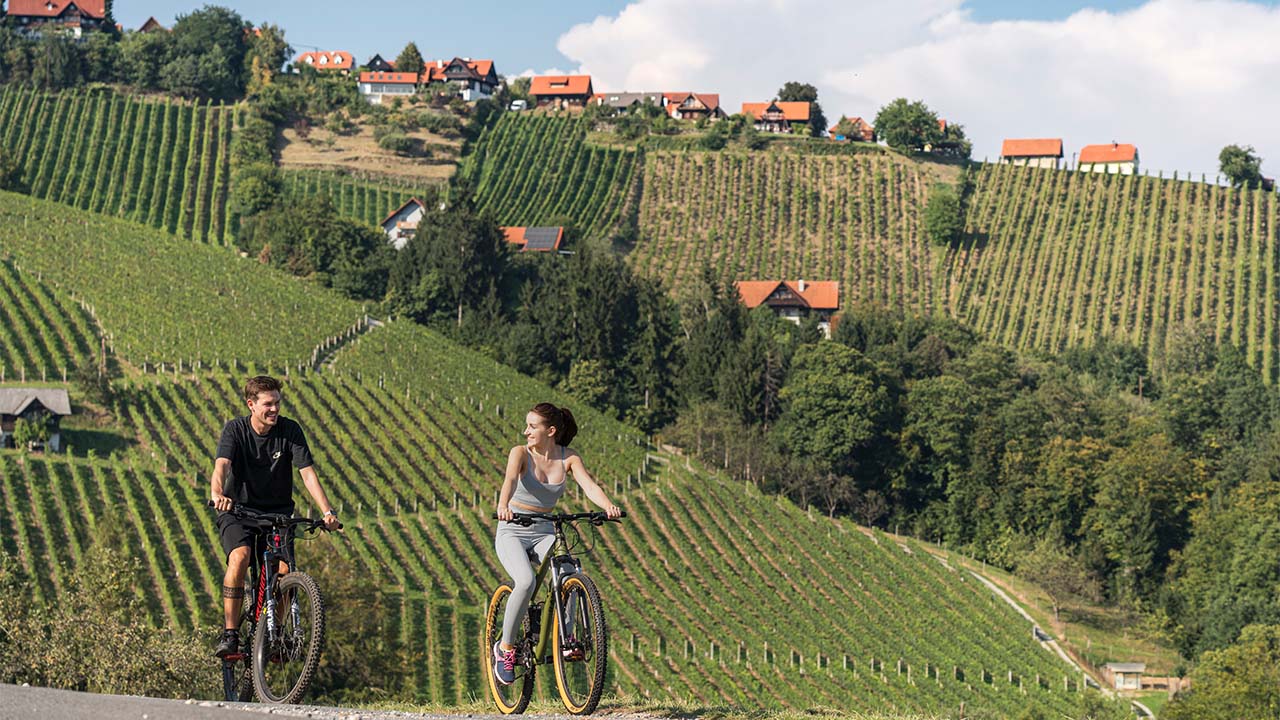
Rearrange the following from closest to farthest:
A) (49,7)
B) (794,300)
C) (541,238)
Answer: (794,300) → (541,238) → (49,7)

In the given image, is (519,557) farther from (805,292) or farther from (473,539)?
A: (805,292)

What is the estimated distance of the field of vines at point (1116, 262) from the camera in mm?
128375

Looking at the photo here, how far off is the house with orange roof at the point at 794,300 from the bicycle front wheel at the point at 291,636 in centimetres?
11184

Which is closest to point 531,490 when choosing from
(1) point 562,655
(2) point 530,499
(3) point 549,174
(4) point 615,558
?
(2) point 530,499

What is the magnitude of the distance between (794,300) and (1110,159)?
187 ft

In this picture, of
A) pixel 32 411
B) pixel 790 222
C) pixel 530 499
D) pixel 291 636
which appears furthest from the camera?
pixel 790 222

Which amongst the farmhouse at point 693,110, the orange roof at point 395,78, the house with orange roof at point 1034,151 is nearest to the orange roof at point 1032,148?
the house with orange roof at point 1034,151

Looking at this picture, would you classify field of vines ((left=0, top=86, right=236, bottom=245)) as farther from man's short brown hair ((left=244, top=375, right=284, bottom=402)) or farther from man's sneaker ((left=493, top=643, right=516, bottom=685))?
man's sneaker ((left=493, top=643, right=516, bottom=685))

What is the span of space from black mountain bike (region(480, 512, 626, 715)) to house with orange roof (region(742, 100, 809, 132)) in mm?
162232

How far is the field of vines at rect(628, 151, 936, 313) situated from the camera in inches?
5349

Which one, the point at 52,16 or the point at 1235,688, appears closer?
the point at 1235,688

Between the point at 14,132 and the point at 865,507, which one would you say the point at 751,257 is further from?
the point at 14,132

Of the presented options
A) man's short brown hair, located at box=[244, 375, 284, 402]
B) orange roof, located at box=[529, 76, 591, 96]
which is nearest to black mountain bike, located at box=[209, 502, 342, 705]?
man's short brown hair, located at box=[244, 375, 284, 402]

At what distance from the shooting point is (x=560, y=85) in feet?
574
